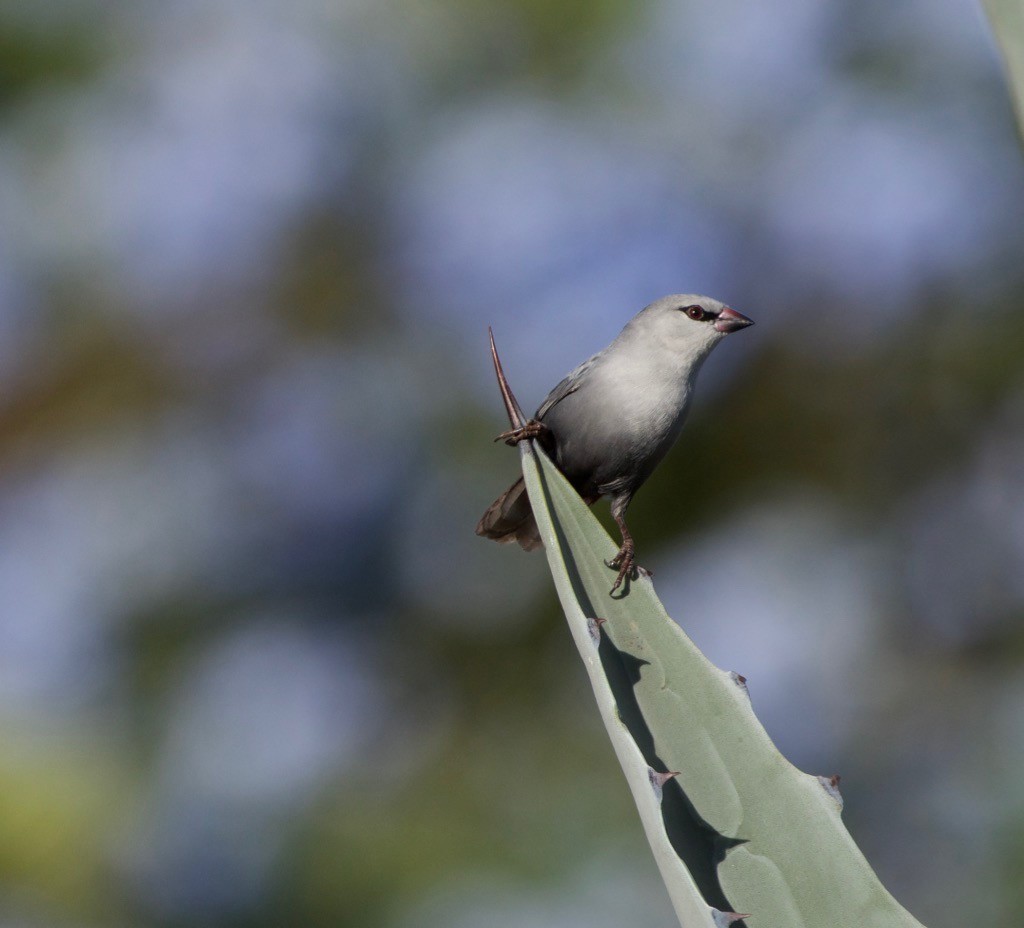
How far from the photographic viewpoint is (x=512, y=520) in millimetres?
4473

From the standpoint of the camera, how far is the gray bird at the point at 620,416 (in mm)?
4320

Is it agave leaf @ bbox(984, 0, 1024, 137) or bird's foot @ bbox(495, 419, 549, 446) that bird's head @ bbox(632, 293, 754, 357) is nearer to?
bird's foot @ bbox(495, 419, 549, 446)

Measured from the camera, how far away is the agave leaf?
4.46 feet

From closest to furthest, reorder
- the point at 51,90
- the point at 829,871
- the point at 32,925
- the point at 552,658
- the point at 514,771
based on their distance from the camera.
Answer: the point at 829,871 < the point at 32,925 < the point at 514,771 < the point at 552,658 < the point at 51,90

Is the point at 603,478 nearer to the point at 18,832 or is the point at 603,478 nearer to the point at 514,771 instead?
the point at 514,771

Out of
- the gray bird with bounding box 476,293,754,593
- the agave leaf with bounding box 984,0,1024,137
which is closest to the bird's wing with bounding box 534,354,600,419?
the gray bird with bounding box 476,293,754,593

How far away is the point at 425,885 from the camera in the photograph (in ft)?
20.7

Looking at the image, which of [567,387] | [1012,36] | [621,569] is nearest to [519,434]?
[621,569]

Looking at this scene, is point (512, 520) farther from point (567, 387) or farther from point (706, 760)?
point (706, 760)

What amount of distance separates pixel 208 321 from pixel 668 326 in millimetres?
4634

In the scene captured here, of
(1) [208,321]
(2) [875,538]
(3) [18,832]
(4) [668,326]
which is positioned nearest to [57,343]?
(1) [208,321]

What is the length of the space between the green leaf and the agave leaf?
1004mm

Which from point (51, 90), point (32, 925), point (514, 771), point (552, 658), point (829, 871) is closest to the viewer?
point (829, 871)

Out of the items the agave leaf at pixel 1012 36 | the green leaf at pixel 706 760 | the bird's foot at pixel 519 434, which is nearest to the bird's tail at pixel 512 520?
the bird's foot at pixel 519 434
